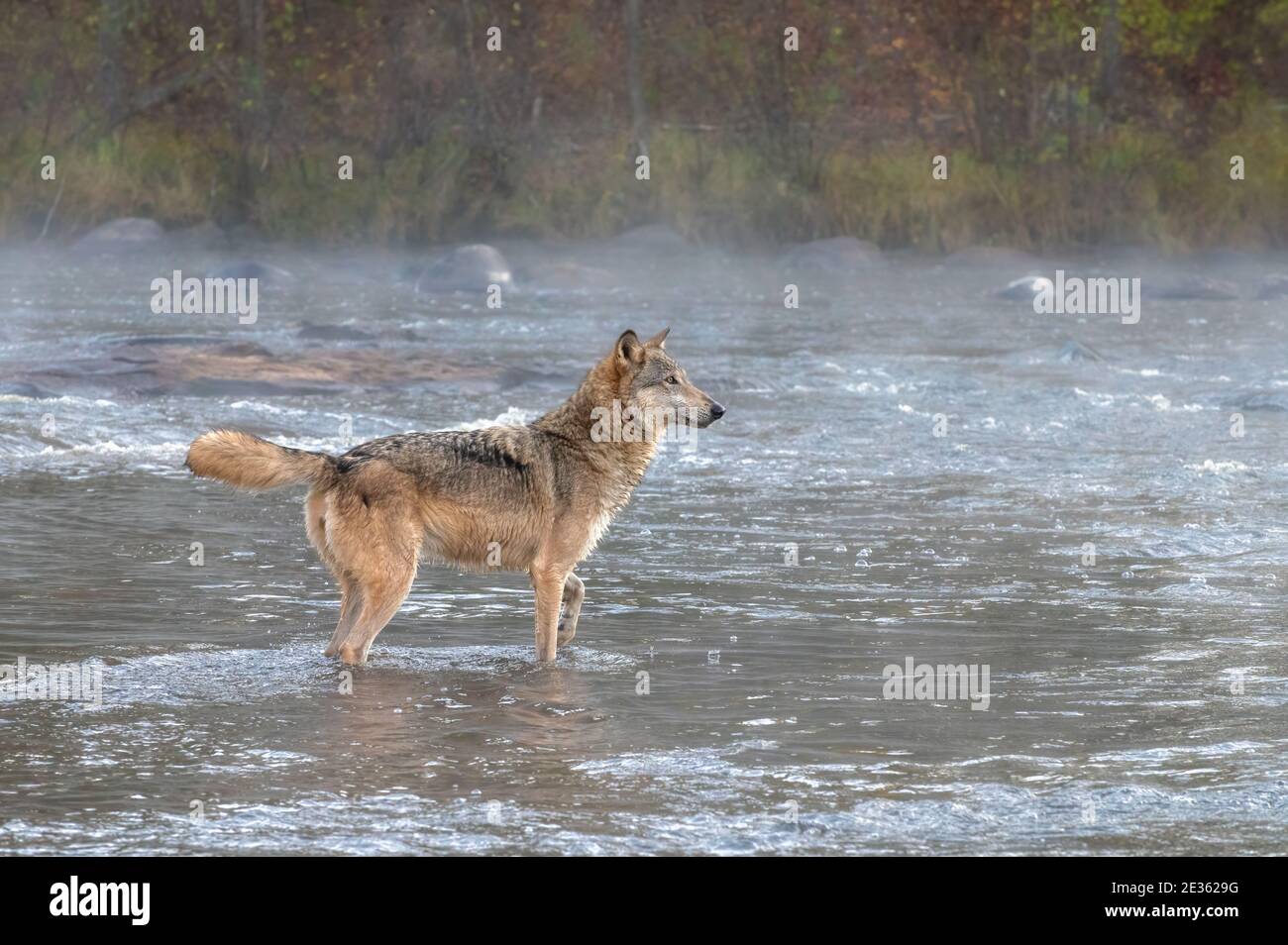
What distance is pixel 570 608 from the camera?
29.3ft

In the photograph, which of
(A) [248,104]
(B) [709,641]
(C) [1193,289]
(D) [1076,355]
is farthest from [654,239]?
(B) [709,641]

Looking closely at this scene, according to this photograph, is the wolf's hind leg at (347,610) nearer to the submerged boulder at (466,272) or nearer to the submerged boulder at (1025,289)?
the submerged boulder at (466,272)

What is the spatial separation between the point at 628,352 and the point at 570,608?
4.34 feet

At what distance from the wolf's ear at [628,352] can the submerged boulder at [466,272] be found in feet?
72.7

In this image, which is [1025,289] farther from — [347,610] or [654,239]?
[347,610]

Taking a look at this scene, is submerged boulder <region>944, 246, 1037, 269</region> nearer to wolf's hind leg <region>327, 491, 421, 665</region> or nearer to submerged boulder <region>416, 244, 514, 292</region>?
submerged boulder <region>416, 244, 514, 292</region>

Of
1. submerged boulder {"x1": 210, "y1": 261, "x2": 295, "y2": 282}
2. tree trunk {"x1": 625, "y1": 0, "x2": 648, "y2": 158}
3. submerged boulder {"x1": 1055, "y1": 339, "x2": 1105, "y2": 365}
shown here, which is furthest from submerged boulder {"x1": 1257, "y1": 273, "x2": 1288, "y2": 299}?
submerged boulder {"x1": 210, "y1": 261, "x2": 295, "y2": 282}

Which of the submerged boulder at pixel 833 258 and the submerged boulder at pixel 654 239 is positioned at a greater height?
the submerged boulder at pixel 654 239

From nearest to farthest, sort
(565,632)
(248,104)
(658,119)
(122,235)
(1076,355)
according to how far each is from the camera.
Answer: (565,632) < (1076,355) < (122,235) < (248,104) < (658,119)

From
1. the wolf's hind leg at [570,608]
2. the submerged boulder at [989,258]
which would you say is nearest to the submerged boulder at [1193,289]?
the submerged boulder at [989,258]

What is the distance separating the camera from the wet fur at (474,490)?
838 cm

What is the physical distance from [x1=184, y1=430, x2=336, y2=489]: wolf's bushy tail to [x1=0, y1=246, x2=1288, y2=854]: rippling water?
859mm
